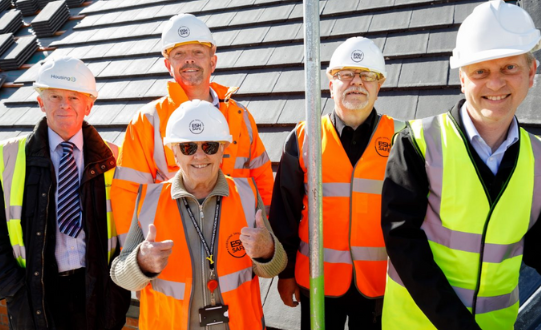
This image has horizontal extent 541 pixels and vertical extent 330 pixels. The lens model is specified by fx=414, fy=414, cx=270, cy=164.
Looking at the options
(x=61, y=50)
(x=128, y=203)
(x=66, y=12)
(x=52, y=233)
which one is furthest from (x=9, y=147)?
(x=66, y=12)

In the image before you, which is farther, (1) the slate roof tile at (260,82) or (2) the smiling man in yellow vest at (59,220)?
(1) the slate roof tile at (260,82)

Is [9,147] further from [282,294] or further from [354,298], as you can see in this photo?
[354,298]

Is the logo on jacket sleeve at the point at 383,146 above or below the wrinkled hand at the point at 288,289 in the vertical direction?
above

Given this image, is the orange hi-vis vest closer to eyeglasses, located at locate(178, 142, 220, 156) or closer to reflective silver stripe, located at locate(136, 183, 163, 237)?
reflective silver stripe, located at locate(136, 183, 163, 237)

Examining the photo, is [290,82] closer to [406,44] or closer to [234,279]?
[406,44]

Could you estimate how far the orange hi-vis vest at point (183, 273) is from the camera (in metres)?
1.87

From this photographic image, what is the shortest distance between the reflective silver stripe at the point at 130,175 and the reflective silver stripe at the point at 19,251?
0.66 meters

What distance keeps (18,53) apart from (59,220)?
170 inches

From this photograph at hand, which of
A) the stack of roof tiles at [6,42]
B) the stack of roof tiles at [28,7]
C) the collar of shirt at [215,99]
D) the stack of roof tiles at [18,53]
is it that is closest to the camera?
the collar of shirt at [215,99]

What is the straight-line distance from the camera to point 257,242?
1.81 m

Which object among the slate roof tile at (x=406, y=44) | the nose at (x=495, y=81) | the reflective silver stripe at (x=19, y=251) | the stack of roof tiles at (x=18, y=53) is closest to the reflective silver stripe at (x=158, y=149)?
the reflective silver stripe at (x=19, y=251)

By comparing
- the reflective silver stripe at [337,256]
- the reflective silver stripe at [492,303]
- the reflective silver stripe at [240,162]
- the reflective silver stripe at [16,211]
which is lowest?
the reflective silver stripe at [492,303]

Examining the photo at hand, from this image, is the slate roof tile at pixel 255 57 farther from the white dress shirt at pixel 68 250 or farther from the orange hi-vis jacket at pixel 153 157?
the white dress shirt at pixel 68 250

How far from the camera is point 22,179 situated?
2.29m
